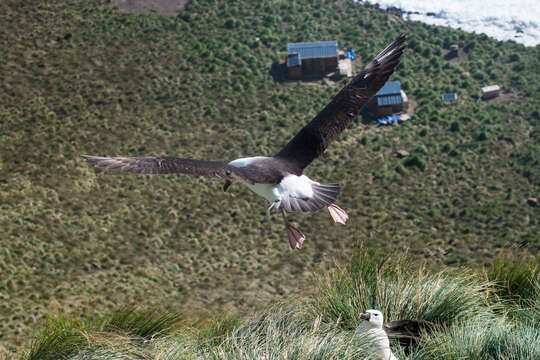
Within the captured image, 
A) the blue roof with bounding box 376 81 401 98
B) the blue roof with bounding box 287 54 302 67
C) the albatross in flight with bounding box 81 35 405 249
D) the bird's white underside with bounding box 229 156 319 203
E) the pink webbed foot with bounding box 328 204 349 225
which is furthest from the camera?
the blue roof with bounding box 287 54 302 67

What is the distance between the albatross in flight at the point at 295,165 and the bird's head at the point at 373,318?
4.19 feet

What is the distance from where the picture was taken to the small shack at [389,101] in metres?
36.0

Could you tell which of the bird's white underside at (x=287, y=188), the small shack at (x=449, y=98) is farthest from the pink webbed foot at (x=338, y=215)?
the small shack at (x=449, y=98)

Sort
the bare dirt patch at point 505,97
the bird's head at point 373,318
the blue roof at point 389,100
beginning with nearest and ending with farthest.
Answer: the bird's head at point 373,318, the blue roof at point 389,100, the bare dirt patch at point 505,97

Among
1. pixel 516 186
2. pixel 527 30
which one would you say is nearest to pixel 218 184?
pixel 516 186

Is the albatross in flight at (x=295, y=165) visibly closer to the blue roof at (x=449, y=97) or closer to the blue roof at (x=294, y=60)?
the blue roof at (x=294, y=60)

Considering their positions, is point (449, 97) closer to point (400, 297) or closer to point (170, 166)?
point (400, 297)

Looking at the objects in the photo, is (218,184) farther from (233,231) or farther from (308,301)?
(308,301)

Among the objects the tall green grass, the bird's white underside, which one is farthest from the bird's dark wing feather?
the tall green grass

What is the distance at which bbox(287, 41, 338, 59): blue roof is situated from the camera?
38344 mm

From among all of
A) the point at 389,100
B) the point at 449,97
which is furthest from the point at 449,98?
the point at 389,100

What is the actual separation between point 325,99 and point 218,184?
32.0 ft

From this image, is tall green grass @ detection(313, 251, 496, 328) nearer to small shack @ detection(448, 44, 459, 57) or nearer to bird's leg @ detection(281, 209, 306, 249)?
bird's leg @ detection(281, 209, 306, 249)

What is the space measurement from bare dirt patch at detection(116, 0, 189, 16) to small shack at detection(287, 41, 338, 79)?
9.07m
